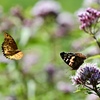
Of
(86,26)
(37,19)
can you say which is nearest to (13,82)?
(37,19)

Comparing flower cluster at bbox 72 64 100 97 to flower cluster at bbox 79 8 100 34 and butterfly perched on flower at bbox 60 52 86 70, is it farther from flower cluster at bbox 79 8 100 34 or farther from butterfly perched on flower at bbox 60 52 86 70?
flower cluster at bbox 79 8 100 34

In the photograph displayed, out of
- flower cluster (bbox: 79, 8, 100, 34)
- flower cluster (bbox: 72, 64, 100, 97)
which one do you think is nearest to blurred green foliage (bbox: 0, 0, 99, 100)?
flower cluster (bbox: 79, 8, 100, 34)

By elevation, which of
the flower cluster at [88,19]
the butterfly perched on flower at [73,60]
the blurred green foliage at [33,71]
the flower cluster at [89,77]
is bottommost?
the flower cluster at [89,77]

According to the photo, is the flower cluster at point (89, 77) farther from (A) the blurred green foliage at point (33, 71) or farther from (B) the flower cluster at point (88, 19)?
(A) the blurred green foliage at point (33, 71)

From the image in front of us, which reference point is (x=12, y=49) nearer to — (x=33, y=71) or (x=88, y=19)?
(x=88, y=19)

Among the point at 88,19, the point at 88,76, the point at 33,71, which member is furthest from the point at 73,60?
the point at 33,71

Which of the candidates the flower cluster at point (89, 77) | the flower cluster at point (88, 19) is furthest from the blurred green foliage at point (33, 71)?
the flower cluster at point (89, 77)
